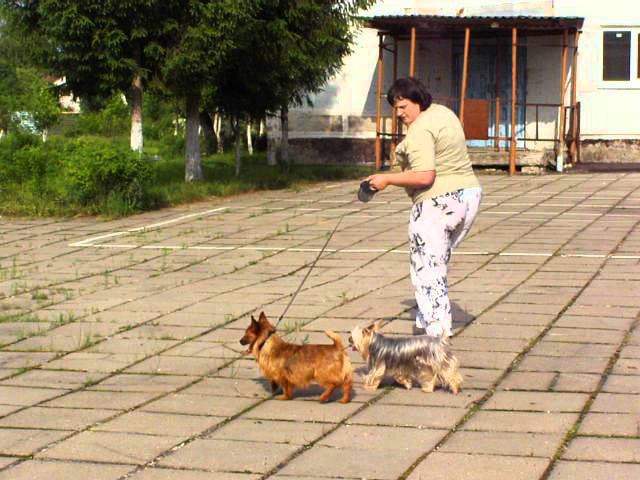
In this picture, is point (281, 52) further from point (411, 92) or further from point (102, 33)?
point (411, 92)

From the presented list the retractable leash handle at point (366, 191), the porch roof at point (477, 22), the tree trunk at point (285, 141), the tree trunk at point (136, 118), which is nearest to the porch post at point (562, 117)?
the porch roof at point (477, 22)

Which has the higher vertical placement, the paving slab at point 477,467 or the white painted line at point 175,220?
the white painted line at point 175,220

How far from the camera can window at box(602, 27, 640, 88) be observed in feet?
76.7

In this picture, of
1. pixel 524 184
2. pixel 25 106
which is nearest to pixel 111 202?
pixel 524 184

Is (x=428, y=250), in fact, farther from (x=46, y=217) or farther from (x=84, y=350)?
(x=46, y=217)

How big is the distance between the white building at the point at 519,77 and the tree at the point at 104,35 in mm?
6409

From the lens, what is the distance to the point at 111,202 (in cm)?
1554

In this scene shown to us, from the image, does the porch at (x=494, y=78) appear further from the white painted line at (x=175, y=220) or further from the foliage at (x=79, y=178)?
the foliage at (x=79, y=178)

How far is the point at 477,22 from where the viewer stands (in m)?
21.5

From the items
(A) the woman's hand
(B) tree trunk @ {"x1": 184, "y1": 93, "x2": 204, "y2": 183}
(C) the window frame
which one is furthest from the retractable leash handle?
(C) the window frame

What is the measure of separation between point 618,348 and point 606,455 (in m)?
2.34

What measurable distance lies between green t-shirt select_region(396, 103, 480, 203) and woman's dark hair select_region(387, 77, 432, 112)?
2.8 inches

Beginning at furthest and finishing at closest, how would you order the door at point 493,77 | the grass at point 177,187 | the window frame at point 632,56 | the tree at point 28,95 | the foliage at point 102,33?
the door at point 493,77 → the window frame at point 632,56 → the tree at point 28,95 → the foliage at point 102,33 → the grass at point 177,187

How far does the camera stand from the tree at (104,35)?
642 inches
